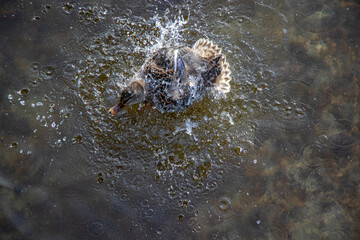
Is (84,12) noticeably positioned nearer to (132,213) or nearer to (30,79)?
(30,79)

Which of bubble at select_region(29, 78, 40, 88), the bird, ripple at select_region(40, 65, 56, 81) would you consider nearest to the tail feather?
the bird

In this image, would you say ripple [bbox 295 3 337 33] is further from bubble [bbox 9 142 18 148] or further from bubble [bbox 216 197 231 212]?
bubble [bbox 9 142 18 148]

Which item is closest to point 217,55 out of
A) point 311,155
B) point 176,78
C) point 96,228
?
point 176,78

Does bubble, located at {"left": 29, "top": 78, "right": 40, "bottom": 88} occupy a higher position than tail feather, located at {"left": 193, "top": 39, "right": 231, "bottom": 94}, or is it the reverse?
tail feather, located at {"left": 193, "top": 39, "right": 231, "bottom": 94}

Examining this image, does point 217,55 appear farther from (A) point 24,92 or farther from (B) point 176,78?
(A) point 24,92

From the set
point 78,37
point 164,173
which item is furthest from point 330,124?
point 78,37

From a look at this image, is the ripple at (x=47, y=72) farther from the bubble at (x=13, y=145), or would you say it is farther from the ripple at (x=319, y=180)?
the ripple at (x=319, y=180)

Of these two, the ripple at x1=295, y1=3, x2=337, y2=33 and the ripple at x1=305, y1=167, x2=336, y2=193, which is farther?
the ripple at x1=295, y1=3, x2=337, y2=33
